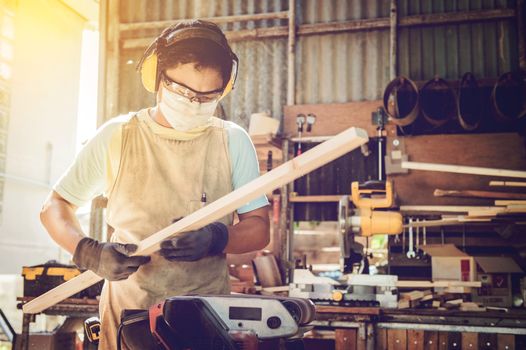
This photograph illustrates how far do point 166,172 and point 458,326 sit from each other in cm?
263

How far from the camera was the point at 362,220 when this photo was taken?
4621mm

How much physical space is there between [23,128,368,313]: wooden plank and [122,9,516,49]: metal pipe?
461cm

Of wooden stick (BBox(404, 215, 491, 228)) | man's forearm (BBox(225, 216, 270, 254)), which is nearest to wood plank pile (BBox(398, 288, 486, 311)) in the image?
wooden stick (BBox(404, 215, 491, 228))

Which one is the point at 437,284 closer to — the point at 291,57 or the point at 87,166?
the point at 291,57

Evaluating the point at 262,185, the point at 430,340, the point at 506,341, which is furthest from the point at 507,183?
the point at 262,185

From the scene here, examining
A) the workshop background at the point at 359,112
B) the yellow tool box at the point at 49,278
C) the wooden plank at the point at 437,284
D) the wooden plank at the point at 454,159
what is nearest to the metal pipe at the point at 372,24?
the workshop background at the point at 359,112

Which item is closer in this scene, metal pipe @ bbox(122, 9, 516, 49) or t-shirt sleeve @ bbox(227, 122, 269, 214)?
t-shirt sleeve @ bbox(227, 122, 269, 214)

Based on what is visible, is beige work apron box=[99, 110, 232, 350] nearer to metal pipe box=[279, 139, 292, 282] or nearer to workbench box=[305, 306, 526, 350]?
workbench box=[305, 306, 526, 350]

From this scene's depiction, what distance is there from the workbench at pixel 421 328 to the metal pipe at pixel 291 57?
254 centimetres

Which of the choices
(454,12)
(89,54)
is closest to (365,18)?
(454,12)

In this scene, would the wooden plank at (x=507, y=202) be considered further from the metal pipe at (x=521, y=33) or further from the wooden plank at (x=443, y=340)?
the metal pipe at (x=521, y=33)

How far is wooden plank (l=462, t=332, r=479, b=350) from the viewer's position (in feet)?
13.7

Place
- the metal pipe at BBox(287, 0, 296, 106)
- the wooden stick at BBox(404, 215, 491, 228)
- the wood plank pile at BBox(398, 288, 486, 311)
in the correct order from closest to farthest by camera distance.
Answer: the wood plank pile at BBox(398, 288, 486, 311) → the wooden stick at BBox(404, 215, 491, 228) → the metal pipe at BBox(287, 0, 296, 106)

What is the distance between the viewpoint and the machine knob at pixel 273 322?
5.59ft
